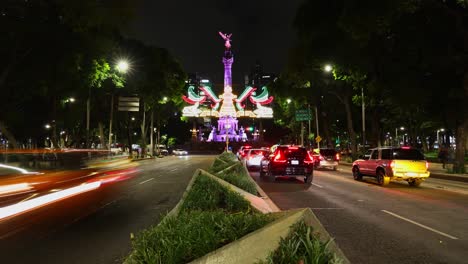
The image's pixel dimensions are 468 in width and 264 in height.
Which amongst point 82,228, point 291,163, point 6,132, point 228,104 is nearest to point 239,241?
point 82,228

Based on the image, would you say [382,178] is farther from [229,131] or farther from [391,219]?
[229,131]

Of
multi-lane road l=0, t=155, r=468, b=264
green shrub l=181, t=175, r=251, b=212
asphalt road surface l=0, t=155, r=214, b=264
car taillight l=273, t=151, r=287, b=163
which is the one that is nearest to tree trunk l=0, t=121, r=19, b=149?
multi-lane road l=0, t=155, r=468, b=264

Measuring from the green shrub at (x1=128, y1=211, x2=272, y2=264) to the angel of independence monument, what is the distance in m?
88.4

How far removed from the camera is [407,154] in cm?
2095

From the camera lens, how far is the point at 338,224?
10.8 metres

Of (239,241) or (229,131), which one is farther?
(229,131)

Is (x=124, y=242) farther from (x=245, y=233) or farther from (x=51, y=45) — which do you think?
(x=51, y=45)

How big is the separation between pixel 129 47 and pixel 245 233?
49.8m

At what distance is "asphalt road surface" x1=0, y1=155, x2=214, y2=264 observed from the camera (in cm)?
792

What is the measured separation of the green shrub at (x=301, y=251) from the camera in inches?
149

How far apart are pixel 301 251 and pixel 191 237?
136 centimetres

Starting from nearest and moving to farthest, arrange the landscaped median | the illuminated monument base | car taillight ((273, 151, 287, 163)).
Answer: the landscaped median < car taillight ((273, 151, 287, 163)) < the illuminated monument base

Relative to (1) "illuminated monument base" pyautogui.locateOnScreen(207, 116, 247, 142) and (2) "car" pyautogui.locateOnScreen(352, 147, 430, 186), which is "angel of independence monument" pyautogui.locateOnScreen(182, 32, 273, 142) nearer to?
(1) "illuminated monument base" pyautogui.locateOnScreen(207, 116, 247, 142)

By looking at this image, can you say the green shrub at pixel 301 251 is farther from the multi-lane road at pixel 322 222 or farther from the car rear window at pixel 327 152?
the car rear window at pixel 327 152
